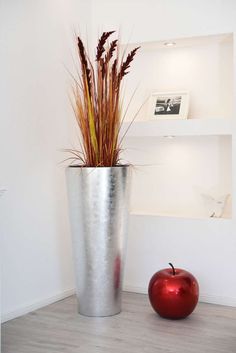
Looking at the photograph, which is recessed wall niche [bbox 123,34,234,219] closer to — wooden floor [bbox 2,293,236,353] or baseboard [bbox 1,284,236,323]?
baseboard [bbox 1,284,236,323]

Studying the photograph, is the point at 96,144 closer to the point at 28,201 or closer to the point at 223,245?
the point at 28,201

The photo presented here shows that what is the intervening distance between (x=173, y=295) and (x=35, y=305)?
1012mm

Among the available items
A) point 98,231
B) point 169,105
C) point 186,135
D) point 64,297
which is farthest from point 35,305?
point 169,105

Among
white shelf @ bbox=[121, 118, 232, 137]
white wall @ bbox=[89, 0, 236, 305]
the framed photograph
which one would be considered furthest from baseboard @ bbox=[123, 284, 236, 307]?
the framed photograph

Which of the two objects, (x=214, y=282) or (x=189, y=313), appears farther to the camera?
(x=214, y=282)

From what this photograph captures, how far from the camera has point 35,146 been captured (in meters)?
4.13

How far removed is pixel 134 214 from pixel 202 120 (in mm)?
925

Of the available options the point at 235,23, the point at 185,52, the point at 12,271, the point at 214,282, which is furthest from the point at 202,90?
the point at 12,271

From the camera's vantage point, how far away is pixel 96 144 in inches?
151

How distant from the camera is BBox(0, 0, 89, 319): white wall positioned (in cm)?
386

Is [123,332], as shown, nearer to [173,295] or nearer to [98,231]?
[173,295]

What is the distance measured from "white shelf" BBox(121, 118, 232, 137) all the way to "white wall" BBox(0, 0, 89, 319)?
56 centimetres

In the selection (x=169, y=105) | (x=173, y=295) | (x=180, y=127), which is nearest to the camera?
(x=173, y=295)

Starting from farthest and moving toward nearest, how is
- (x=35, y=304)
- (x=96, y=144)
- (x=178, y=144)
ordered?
(x=178, y=144) < (x=35, y=304) < (x=96, y=144)
